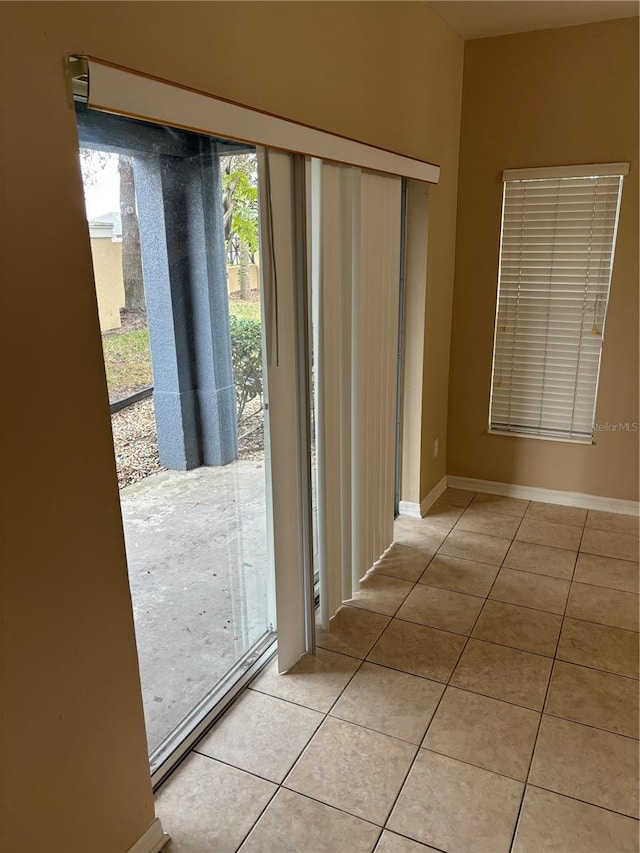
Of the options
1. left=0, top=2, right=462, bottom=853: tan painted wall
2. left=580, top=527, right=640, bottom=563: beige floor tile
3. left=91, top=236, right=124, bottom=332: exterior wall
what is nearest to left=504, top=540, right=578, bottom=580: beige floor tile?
left=580, top=527, right=640, bottom=563: beige floor tile

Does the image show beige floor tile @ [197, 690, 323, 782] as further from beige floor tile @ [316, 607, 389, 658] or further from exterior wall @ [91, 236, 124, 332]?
exterior wall @ [91, 236, 124, 332]

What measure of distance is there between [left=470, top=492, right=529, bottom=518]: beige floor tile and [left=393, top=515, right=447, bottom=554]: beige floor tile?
0.45 m

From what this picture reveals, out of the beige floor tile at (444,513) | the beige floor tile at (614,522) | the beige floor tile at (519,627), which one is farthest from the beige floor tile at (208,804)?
the beige floor tile at (614,522)

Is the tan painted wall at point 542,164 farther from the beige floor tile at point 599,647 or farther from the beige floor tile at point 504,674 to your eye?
the beige floor tile at point 504,674

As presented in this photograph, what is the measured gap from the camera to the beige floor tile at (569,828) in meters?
1.69

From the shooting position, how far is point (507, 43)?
3.36 m

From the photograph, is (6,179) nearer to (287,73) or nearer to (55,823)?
(287,73)

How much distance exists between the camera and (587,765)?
1.95 metres

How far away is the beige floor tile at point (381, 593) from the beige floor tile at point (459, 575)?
135 mm

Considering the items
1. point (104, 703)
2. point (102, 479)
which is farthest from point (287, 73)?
point (104, 703)

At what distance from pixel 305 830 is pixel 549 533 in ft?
7.42

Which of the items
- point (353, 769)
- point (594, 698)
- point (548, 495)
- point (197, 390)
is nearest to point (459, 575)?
point (594, 698)

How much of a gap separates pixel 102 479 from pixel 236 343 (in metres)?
0.83

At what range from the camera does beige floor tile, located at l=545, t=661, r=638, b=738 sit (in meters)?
2.12
